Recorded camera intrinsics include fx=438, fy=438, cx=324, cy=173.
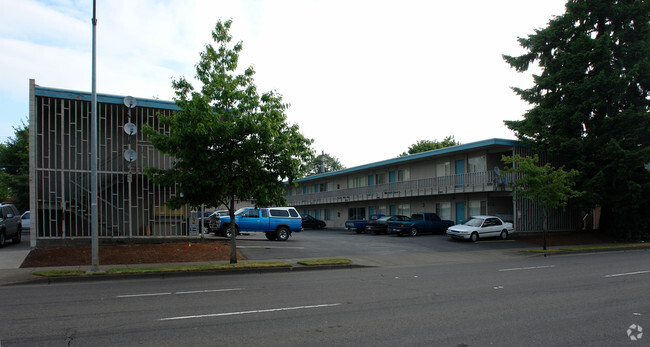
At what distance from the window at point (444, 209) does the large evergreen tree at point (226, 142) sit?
798 inches

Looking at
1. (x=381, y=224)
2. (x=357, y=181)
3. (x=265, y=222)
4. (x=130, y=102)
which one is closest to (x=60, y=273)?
(x=130, y=102)

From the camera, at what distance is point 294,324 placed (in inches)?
267

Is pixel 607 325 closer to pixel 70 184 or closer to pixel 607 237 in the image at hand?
pixel 70 184

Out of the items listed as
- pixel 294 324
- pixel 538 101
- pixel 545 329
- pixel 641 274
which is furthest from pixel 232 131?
pixel 538 101

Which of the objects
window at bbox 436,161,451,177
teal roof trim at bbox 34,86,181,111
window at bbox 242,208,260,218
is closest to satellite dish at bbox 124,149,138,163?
teal roof trim at bbox 34,86,181,111

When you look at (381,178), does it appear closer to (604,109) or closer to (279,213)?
(279,213)

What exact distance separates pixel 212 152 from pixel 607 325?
38.9 ft

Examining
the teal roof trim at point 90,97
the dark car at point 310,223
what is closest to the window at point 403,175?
the dark car at point 310,223

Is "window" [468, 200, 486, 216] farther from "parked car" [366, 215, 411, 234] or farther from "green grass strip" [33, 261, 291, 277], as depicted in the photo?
"green grass strip" [33, 261, 291, 277]

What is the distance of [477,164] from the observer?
101 feet

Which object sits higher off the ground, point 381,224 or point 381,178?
point 381,178

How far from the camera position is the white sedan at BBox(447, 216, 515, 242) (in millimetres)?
24969

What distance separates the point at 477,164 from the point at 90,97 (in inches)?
952

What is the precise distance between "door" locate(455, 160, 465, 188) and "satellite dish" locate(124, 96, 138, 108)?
21.2 meters
